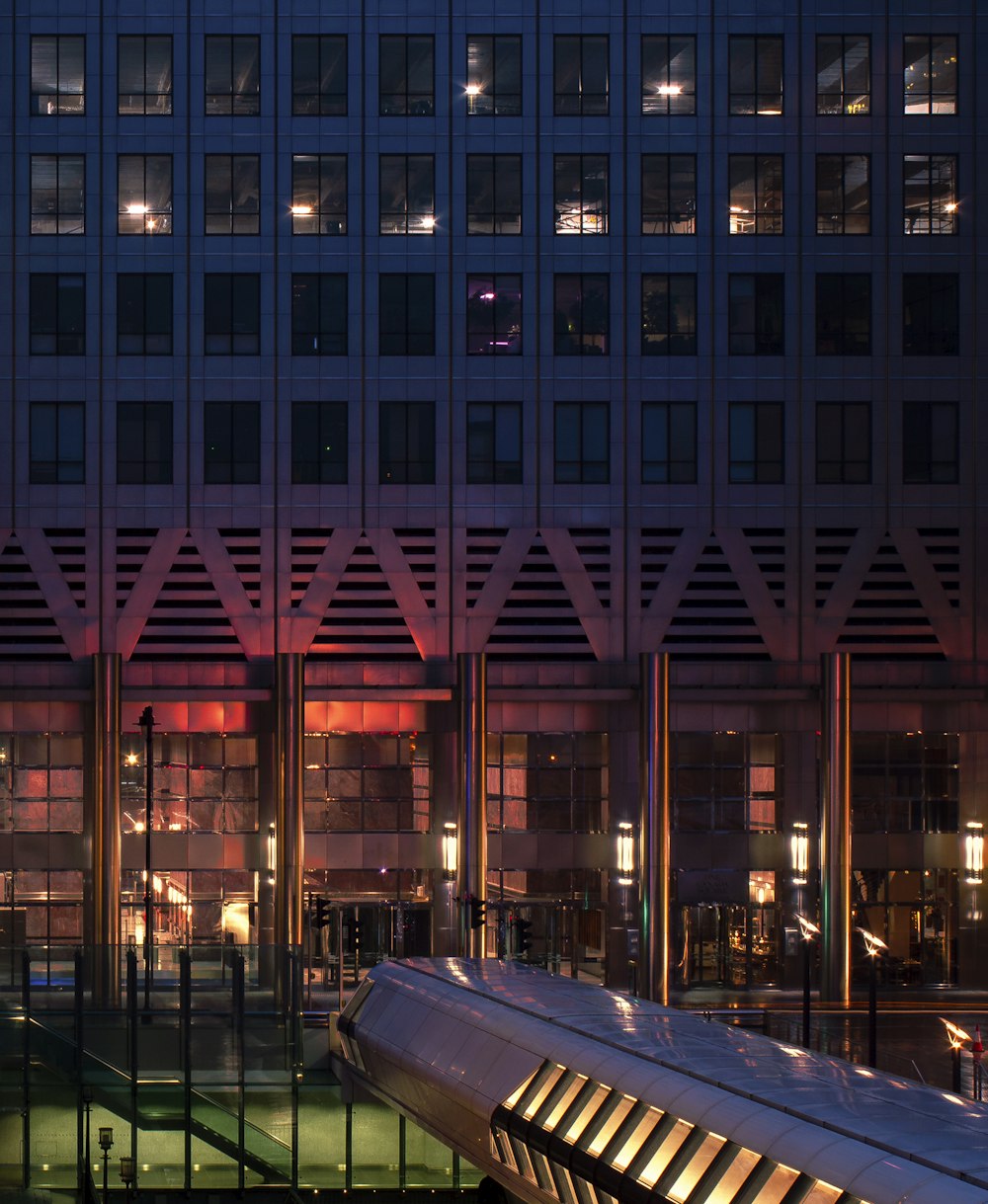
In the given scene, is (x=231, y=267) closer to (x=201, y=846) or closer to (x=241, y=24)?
(x=241, y=24)

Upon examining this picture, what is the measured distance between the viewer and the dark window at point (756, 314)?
63562mm

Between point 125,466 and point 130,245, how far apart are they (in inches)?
289

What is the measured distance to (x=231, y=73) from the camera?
63438 millimetres

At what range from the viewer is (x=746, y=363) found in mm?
63562

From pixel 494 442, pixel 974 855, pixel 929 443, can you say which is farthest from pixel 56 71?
pixel 974 855

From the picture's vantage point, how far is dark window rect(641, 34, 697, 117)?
63.7 m

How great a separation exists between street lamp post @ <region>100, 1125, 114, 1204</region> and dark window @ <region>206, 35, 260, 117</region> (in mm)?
36082

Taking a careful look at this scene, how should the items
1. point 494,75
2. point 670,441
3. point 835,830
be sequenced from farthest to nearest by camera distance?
point 494,75 → point 670,441 → point 835,830

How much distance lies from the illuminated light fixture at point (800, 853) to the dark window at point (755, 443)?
1158cm

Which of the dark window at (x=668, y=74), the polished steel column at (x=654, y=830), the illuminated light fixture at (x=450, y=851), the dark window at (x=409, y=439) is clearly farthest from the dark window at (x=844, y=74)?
the illuminated light fixture at (x=450, y=851)

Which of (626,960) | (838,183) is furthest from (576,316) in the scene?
(626,960)

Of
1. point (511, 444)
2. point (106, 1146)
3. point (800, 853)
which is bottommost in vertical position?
point (106, 1146)

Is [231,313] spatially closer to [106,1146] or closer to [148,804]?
[148,804]

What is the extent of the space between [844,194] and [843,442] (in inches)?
330
